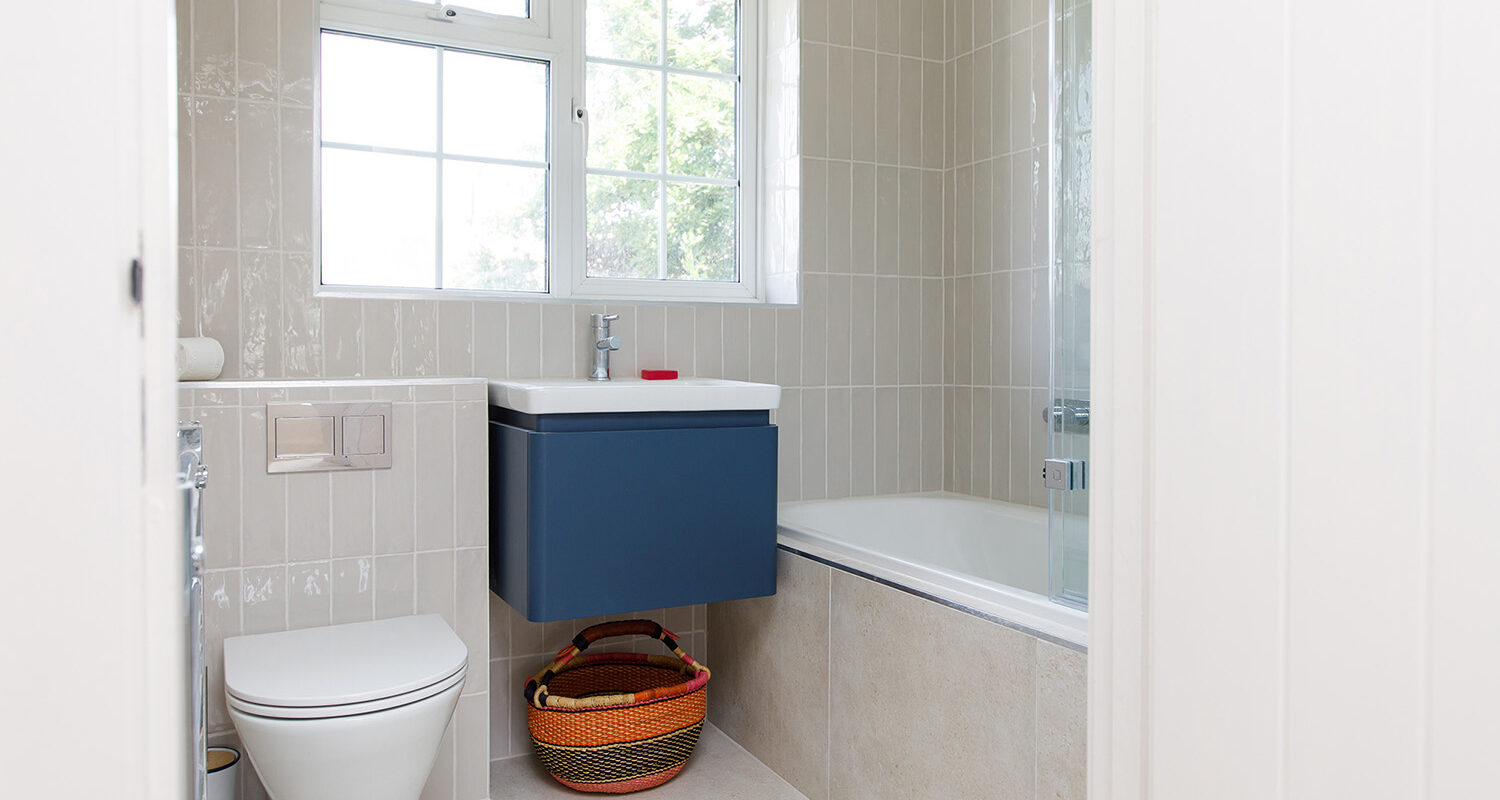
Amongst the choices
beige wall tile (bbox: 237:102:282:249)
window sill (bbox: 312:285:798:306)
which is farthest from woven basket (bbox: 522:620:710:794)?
beige wall tile (bbox: 237:102:282:249)

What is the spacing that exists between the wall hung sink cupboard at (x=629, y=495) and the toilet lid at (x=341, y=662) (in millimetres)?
265

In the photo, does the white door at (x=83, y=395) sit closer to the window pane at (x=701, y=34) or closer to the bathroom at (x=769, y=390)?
the bathroom at (x=769, y=390)

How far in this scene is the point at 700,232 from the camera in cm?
291

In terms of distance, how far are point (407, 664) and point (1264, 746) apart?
1.41 meters

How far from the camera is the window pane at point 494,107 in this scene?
259 cm

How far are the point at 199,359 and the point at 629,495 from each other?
89 centimetres

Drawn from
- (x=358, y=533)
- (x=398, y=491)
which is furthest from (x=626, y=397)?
(x=358, y=533)

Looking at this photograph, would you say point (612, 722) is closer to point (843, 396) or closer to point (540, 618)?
point (540, 618)

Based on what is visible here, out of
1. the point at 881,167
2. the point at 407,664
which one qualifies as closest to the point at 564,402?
the point at 407,664

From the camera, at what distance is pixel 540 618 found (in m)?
2.09

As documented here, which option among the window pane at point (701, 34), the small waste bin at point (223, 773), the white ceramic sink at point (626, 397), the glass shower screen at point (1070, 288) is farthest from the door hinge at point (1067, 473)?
the window pane at point (701, 34)

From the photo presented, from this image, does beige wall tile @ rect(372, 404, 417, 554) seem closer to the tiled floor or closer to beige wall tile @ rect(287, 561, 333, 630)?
beige wall tile @ rect(287, 561, 333, 630)

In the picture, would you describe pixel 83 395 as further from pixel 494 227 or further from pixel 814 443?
pixel 814 443

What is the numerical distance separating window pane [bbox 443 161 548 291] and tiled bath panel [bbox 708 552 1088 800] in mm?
1030
